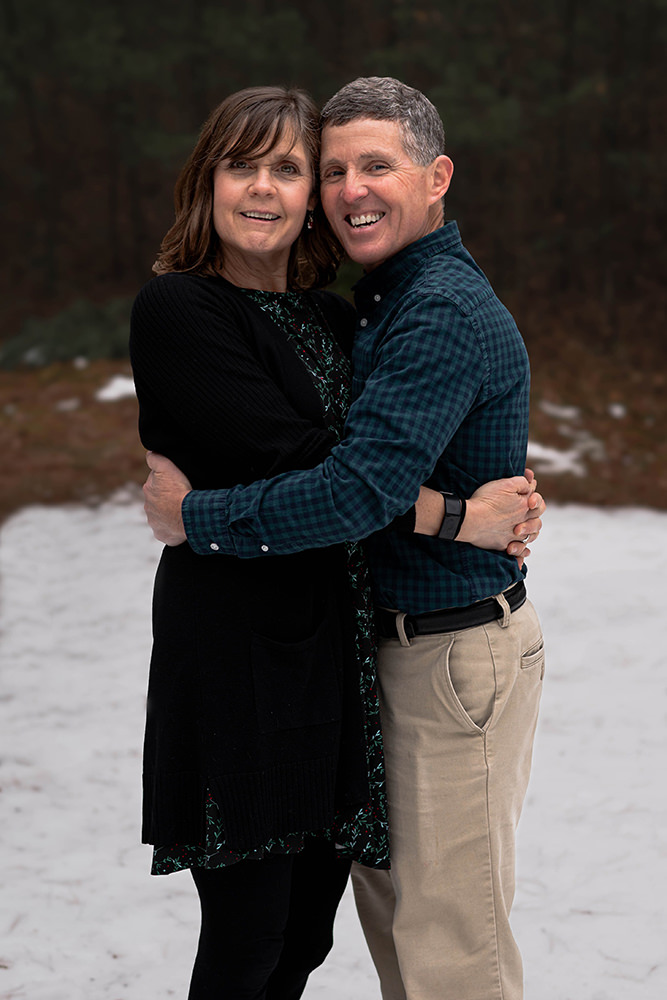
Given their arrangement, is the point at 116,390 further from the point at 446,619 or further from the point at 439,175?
the point at 446,619

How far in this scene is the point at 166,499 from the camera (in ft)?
5.79

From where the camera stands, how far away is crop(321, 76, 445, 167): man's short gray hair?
1.78m

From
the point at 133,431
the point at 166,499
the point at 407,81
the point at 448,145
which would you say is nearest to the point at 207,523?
the point at 166,499

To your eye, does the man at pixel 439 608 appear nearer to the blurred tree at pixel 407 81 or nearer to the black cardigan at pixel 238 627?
the black cardigan at pixel 238 627

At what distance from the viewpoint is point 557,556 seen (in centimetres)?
648

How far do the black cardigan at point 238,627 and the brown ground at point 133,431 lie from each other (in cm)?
604

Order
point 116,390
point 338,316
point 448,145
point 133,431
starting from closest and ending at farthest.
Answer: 1. point 338,316
2. point 133,431
3. point 116,390
4. point 448,145

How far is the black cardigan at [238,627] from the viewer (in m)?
1.69

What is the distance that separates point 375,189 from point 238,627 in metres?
0.80

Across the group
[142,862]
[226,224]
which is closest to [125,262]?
[142,862]

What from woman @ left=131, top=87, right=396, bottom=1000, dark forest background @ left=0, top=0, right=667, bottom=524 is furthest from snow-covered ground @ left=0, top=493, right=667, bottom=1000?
dark forest background @ left=0, top=0, right=667, bottom=524

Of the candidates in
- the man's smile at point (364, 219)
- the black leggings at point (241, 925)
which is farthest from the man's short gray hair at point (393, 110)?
the black leggings at point (241, 925)

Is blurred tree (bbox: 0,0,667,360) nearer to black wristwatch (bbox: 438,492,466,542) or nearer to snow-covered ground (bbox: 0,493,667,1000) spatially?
snow-covered ground (bbox: 0,493,667,1000)

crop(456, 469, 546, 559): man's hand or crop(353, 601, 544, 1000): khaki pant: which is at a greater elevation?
crop(456, 469, 546, 559): man's hand
